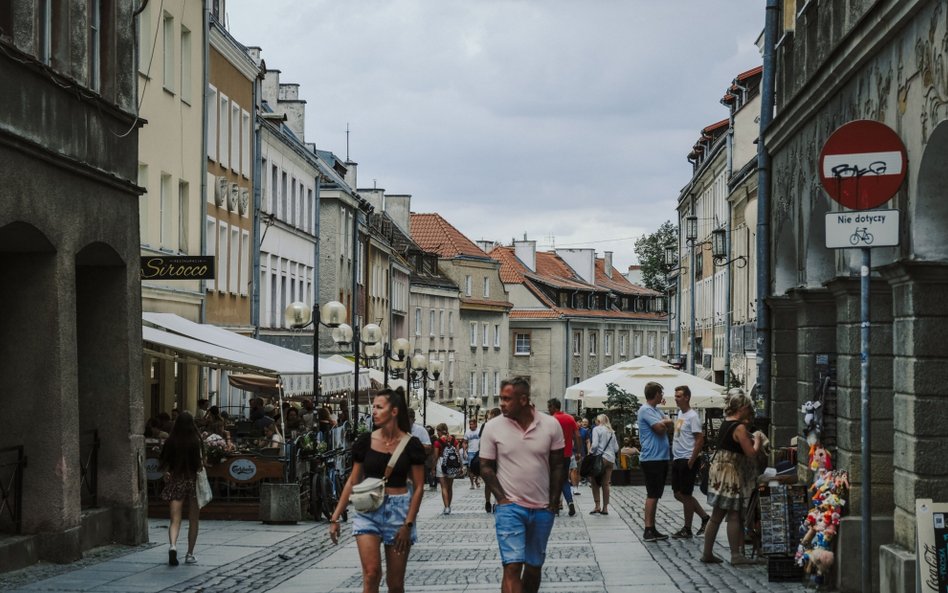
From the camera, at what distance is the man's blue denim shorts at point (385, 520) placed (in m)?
11.2

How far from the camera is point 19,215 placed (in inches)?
598

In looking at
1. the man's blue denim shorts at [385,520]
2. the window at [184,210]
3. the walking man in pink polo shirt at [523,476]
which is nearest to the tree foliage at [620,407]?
the window at [184,210]

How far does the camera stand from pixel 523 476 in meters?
11.3

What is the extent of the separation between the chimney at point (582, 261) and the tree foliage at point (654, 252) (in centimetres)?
420

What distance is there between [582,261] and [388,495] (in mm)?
110360

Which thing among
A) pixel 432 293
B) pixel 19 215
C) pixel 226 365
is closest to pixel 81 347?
pixel 19 215

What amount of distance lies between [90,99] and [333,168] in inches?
2028

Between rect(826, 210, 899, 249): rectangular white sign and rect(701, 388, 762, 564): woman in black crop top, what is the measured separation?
5.73 meters

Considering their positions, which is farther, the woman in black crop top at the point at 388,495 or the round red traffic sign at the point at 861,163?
the woman in black crop top at the point at 388,495

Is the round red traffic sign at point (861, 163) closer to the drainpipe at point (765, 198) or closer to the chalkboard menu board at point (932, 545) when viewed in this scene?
the chalkboard menu board at point (932, 545)

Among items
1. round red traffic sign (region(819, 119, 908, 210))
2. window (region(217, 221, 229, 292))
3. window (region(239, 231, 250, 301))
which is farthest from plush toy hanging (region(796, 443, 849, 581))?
window (region(239, 231, 250, 301))

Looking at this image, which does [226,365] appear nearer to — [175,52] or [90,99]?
[90,99]

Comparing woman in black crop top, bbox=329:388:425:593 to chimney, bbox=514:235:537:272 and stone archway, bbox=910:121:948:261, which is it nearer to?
stone archway, bbox=910:121:948:261

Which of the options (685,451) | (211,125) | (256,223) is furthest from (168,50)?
(685,451)
